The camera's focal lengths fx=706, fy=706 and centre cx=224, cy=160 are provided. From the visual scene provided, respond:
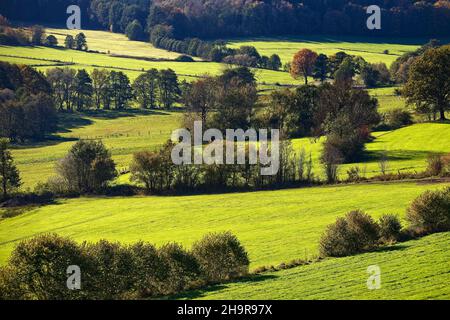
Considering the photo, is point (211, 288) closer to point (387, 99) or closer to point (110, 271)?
point (110, 271)

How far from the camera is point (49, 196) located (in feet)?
275

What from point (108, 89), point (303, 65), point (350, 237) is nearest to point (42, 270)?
point (350, 237)

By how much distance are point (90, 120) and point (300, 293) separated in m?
100

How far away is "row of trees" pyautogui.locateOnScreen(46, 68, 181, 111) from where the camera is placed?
14600cm

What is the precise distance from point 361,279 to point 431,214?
1545cm

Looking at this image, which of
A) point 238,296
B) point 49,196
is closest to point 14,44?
point 49,196

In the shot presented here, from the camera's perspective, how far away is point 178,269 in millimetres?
46031

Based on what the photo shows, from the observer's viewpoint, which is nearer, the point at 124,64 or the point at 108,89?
the point at 108,89

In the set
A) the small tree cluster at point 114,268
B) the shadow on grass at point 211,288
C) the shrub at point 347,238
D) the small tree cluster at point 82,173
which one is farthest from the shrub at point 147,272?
the small tree cluster at point 82,173

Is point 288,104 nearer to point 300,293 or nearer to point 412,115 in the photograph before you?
point 412,115

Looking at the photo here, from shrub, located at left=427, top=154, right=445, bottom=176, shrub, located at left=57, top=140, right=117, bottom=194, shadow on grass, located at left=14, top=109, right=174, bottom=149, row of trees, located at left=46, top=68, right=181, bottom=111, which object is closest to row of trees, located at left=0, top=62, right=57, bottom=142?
shadow on grass, located at left=14, top=109, right=174, bottom=149

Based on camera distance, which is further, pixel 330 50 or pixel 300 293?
pixel 330 50

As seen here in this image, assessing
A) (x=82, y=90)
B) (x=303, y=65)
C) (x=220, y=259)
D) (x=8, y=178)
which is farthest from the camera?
(x=303, y=65)

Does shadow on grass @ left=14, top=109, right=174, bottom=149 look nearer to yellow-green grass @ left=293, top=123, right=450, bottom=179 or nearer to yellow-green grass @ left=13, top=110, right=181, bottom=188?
yellow-green grass @ left=13, top=110, right=181, bottom=188
